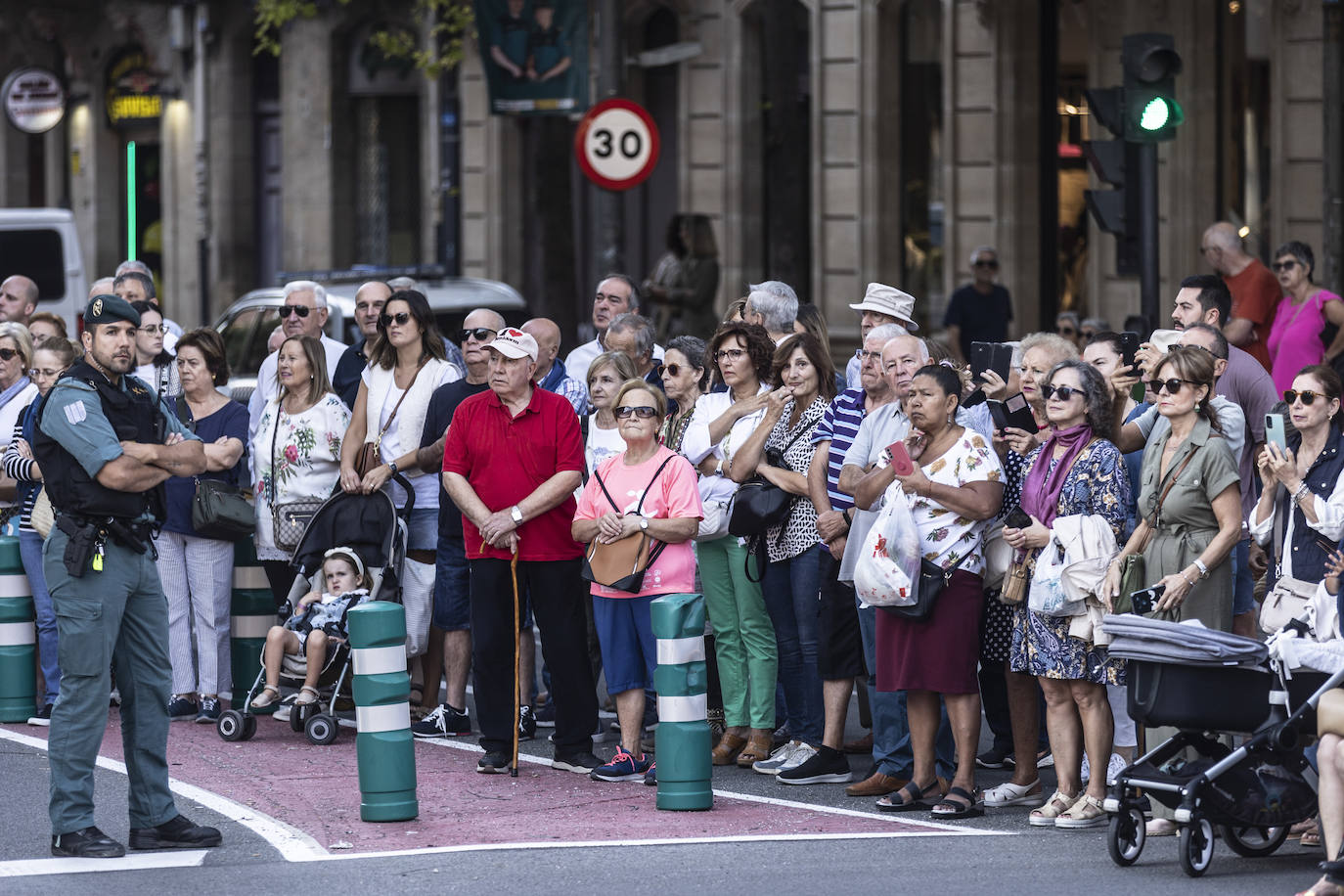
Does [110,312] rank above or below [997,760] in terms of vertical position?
above

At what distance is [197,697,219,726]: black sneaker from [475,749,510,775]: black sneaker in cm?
197

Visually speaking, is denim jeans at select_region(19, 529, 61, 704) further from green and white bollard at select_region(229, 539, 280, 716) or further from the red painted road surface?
the red painted road surface

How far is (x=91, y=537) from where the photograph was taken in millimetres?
8508

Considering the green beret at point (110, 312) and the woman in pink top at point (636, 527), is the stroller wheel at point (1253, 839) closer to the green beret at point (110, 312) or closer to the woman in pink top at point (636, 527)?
the woman in pink top at point (636, 527)

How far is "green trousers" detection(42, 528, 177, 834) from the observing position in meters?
8.52

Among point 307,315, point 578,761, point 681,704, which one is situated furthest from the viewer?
point 307,315

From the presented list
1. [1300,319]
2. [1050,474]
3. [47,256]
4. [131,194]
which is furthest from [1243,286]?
[131,194]

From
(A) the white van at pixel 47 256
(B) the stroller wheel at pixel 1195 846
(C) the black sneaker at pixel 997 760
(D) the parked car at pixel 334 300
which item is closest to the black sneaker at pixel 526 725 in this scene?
(C) the black sneaker at pixel 997 760

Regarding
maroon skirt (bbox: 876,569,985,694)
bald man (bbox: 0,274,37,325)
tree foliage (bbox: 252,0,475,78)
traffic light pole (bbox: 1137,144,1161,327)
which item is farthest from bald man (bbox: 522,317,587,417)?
tree foliage (bbox: 252,0,475,78)

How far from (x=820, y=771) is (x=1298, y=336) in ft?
15.8

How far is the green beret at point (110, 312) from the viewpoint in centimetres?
866

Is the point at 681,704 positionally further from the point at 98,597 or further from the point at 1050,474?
the point at 98,597

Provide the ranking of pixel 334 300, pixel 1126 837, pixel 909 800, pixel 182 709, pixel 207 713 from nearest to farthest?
1. pixel 1126 837
2. pixel 909 800
3. pixel 207 713
4. pixel 182 709
5. pixel 334 300

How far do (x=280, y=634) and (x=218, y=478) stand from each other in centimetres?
126
